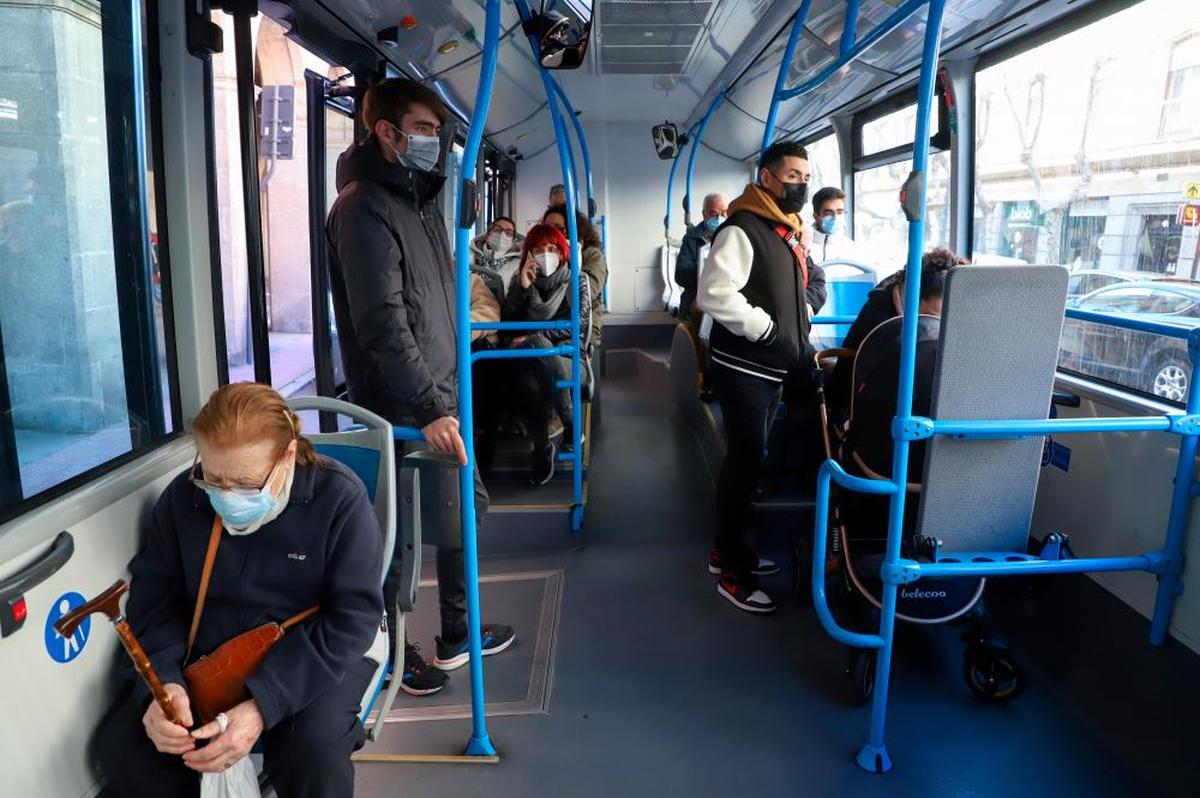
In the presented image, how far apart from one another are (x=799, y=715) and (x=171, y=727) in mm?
1905

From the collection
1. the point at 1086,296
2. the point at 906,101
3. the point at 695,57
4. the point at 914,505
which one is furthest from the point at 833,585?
the point at 695,57

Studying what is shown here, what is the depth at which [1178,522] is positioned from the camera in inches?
88.8

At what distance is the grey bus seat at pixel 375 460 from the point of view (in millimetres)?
2029

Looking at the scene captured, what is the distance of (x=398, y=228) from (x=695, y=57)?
14.6 ft

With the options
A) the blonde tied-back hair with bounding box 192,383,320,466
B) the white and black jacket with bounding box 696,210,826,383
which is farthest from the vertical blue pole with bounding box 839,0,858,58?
the blonde tied-back hair with bounding box 192,383,320,466

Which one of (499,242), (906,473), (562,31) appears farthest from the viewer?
(499,242)

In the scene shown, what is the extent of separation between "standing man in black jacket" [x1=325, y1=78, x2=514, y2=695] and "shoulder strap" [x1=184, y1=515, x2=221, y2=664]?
23.5 inches

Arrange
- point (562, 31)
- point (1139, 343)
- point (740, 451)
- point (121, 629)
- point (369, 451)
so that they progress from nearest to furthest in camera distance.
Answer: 1. point (121, 629)
2. point (369, 451)
3. point (562, 31)
4. point (1139, 343)
5. point (740, 451)

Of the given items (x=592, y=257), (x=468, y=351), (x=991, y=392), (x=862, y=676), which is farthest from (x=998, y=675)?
(x=592, y=257)

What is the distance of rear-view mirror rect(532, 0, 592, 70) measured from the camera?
260 centimetres

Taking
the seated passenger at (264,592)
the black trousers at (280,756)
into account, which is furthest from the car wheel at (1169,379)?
the black trousers at (280,756)

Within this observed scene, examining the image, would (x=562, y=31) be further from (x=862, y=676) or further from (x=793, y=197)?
(x=862, y=676)

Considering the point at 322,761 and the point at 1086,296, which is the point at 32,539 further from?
the point at 1086,296

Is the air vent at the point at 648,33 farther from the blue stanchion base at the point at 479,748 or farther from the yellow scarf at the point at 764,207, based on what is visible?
the blue stanchion base at the point at 479,748
